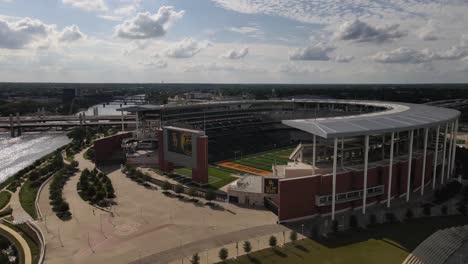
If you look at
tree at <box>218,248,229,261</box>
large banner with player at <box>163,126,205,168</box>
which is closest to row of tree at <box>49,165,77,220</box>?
large banner with player at <box>163,126,205,168</box>

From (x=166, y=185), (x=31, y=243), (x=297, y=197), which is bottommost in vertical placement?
(x=31, y=243)

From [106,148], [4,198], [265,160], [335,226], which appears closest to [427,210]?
[335,226]

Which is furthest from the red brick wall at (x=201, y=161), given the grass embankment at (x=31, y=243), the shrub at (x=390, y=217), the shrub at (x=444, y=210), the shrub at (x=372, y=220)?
the shrub at (x=444, y=210)

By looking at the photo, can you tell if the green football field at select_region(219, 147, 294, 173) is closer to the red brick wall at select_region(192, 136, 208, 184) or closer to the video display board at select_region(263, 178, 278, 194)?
the red brick wall at select_region(192, 136, 208, 184)

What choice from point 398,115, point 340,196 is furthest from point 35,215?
point 398,115

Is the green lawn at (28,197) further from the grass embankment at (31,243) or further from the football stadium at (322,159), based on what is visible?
the football stadium at (322,159)

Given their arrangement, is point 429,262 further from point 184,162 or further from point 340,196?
point 184,162

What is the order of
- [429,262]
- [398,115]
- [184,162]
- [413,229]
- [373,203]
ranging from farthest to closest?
[184,162]
[398,115]
[373,203]
[413,229]
[429,262]

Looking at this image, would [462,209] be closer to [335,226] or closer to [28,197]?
[335,226]
